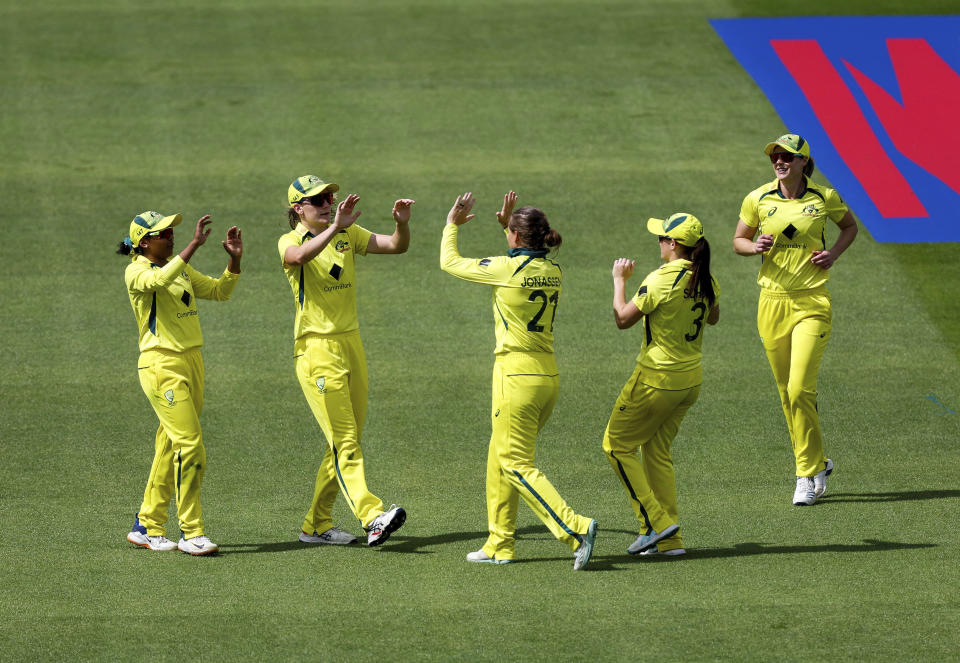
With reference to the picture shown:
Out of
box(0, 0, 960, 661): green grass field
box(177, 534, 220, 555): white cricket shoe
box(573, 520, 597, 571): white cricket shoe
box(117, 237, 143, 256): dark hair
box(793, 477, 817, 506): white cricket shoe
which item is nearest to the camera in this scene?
box(0, 0, 960, 661): green grass field

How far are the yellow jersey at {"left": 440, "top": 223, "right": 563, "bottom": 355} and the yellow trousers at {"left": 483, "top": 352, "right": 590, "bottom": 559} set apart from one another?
0.11 metres

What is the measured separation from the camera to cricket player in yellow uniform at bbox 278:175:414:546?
8.80 metres

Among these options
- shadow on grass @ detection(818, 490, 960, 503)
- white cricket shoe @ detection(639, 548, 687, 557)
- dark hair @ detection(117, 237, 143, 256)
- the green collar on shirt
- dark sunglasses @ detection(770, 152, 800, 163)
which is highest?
dark sunglasses @ detection(770, 152, 800, 163)

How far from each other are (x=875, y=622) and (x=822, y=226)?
11.9 ft

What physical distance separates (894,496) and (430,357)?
4.72m

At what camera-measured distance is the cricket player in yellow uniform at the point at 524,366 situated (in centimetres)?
825

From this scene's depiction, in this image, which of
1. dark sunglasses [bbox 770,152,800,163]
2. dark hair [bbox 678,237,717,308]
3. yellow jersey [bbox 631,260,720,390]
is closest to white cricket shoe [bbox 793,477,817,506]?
yellow jersey [bbox 631,260,720,390]

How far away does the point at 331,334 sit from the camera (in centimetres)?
891

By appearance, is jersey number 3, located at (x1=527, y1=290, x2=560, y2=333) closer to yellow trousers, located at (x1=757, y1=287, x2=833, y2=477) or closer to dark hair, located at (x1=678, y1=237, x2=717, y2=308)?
dark hair, located at (x1=678, y1=237, x2=717, y2=308)

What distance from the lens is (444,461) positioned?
10742 mm

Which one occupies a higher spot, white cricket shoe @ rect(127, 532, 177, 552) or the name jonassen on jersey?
the name jonassen on jersey

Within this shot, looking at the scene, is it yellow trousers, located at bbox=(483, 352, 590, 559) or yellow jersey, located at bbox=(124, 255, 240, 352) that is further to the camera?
yellow jersey, located at bbox=(124, 255, 240, 352)

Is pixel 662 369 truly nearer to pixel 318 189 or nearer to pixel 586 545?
pixel 586 545

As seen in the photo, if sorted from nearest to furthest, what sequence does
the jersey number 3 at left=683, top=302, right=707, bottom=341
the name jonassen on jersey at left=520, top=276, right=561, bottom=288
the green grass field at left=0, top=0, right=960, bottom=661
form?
the green grass field at left=0, top=0, right=960, bottom=661 → the name jonassen on jersey at left=520, top=276, right=561, bottom=288 → the jersey number 3 at left=683, top=302, right=707, bottom=341
